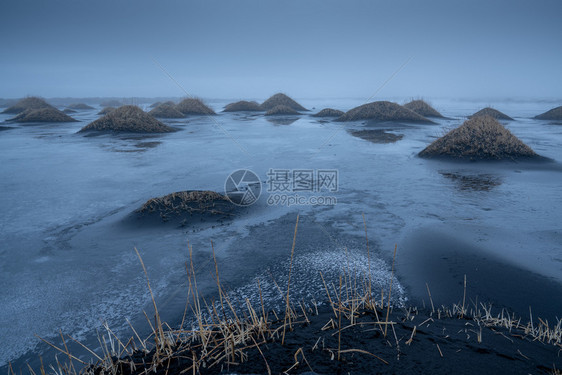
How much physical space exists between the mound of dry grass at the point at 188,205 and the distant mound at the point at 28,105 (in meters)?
35.7

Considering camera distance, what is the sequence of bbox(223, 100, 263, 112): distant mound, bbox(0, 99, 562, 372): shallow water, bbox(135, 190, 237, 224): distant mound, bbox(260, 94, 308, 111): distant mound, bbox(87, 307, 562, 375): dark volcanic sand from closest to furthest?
A: bbox(87, 307, 562, 375): dark volcanic sand
bbox(0, 99, 562, 372): shallow water
bbox(135, 190, 237, 224): distant mound
bbox(260, 94, 308, 111): distant mound
bbox(223, 100, 263, 112): distant mound

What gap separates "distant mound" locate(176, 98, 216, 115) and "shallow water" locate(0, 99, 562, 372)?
22717 millimetres

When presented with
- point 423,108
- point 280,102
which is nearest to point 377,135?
point 423,108

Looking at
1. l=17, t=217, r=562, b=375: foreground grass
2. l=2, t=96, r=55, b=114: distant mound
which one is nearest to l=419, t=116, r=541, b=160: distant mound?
l=17, t=217, r=562, b=375: foreground grass

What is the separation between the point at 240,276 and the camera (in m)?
3.88

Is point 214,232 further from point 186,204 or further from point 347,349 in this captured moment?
point 347,349

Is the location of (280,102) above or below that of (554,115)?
above

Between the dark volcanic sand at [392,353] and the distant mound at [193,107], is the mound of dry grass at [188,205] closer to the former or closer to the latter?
the dark volcanic sand at [392,353]

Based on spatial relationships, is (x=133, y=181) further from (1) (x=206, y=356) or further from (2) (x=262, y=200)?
(1) (x=206, y=356)

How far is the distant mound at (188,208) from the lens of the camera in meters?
5.74

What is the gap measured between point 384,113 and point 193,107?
1947cm

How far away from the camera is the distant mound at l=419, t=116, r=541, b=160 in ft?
34.0

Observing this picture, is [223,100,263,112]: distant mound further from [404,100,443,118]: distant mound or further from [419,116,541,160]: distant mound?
[419,116,541,160]: distant mound

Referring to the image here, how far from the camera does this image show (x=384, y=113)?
926 inches
